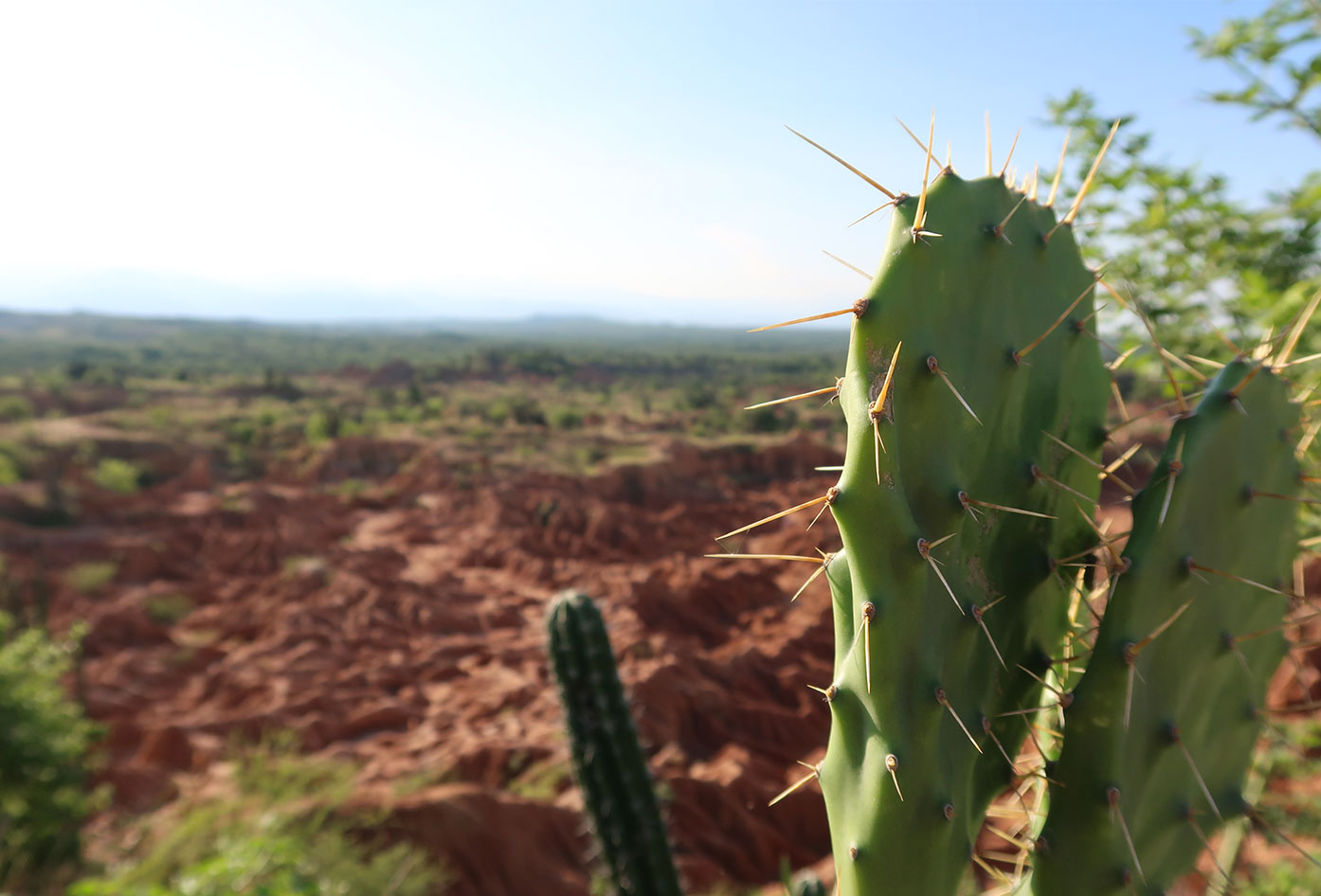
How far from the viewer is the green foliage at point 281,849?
3.23 metres

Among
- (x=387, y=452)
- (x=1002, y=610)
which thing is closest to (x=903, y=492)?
(x=1002, y=610)

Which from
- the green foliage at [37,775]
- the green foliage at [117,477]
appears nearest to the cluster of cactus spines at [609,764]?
the green foliage at [37,775]

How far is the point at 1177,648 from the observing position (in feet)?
3.47

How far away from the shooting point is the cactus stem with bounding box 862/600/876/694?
915 millimetres

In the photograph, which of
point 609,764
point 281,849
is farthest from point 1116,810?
point 281,849

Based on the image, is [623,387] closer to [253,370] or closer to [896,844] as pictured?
[253,370]

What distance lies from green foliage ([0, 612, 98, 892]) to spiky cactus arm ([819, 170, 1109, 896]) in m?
6.12

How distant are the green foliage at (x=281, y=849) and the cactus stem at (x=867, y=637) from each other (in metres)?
3.09

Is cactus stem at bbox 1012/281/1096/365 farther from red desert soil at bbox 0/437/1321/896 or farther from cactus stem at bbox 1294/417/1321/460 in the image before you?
red desert soil at bbox 0/437/1321/896

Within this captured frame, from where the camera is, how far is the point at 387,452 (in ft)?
68.9

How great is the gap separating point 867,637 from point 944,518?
18cm

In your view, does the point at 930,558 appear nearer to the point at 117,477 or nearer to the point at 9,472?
the point at 117,477

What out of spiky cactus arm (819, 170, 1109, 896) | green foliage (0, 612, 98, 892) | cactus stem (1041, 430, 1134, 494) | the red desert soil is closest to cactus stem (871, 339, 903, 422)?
spiky cactus arm (819, 170, 1109, 896)

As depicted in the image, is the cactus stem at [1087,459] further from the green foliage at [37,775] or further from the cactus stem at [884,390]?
the green foliage at [37,775]
